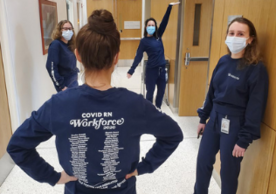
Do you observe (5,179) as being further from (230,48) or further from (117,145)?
(230,48)

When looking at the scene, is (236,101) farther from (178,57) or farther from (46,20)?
(46,20)

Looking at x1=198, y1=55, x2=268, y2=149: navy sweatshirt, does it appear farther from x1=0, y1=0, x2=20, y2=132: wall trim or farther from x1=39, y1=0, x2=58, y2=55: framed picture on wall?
x1=39, y1=0, x2=58, y2=55: framed picture on wall

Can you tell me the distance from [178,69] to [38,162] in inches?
136

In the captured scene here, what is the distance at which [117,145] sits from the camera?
0.97 metres

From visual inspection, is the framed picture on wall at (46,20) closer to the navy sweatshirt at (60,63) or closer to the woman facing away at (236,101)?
the navy sweatshirt at (60,63)

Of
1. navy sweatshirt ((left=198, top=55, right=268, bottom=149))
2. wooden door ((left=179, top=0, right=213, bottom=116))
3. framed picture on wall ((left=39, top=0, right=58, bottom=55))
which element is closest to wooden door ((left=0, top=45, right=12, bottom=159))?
framed picture on wall ((left=39, top=0, right=58, bottom=55))

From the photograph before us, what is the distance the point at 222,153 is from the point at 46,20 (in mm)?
3413

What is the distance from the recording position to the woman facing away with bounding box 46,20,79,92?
292 cm

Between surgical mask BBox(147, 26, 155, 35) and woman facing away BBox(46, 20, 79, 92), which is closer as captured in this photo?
woman facing away BBox(46, 20, 79, 92)

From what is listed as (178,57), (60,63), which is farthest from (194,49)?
(60,63)

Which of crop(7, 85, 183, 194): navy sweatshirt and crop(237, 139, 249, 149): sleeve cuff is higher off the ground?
crop(7, 85, 183, 194): navy sweatshirt

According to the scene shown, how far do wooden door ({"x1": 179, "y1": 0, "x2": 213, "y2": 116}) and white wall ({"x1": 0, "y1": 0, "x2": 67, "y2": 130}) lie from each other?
2233mm

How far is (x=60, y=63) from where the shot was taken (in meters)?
3.02

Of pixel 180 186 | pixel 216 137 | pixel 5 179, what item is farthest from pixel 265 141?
pixel 5 179
